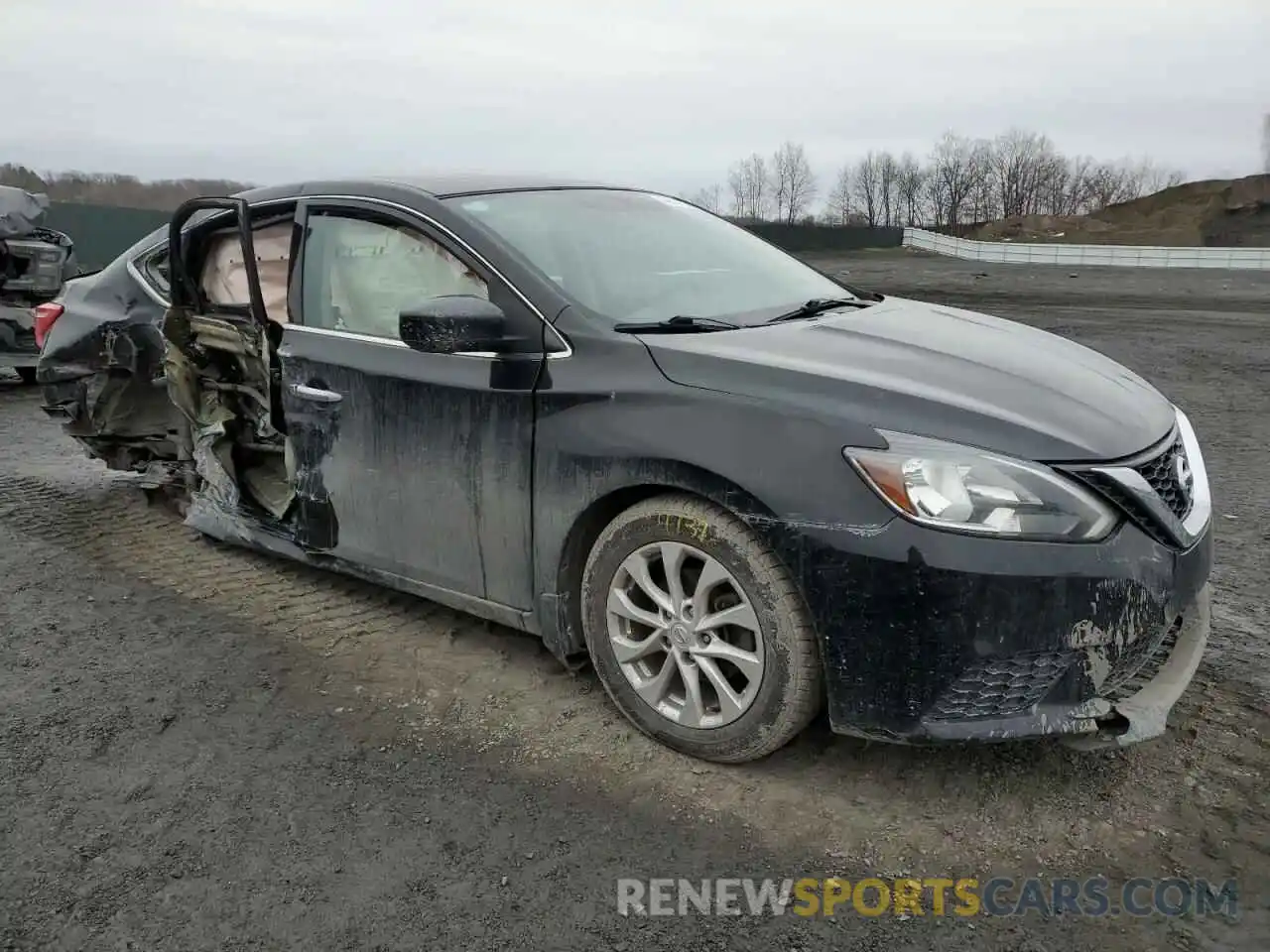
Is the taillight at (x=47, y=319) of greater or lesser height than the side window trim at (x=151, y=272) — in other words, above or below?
below

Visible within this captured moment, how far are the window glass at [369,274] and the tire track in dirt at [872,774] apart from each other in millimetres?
1194

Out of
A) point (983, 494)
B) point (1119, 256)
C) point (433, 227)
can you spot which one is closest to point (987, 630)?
point (983, 494)

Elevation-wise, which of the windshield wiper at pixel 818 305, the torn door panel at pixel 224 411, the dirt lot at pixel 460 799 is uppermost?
the windshield wiper at pixel 818 305

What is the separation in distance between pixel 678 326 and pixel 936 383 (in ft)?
2.66

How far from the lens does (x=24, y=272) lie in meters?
10.4

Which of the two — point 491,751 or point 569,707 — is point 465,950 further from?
point 569,707

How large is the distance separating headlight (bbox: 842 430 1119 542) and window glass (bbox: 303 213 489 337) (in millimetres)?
1532

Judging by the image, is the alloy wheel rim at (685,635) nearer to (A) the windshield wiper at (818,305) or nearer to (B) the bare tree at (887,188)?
(A) the windshield wiper at (818,305)

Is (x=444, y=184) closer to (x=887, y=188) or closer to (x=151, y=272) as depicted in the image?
(x=151, y=272)

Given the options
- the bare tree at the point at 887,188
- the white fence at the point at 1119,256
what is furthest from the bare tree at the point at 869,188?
the white fence at the point at 1119,256

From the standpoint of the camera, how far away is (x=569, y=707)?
10.9 ft

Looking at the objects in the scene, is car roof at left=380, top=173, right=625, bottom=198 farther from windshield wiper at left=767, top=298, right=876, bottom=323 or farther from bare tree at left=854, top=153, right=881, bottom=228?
bare tree at left=854, top=153, right=881, bottom=228

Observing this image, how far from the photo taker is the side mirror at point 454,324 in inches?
119

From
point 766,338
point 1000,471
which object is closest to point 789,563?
point 1000,471
